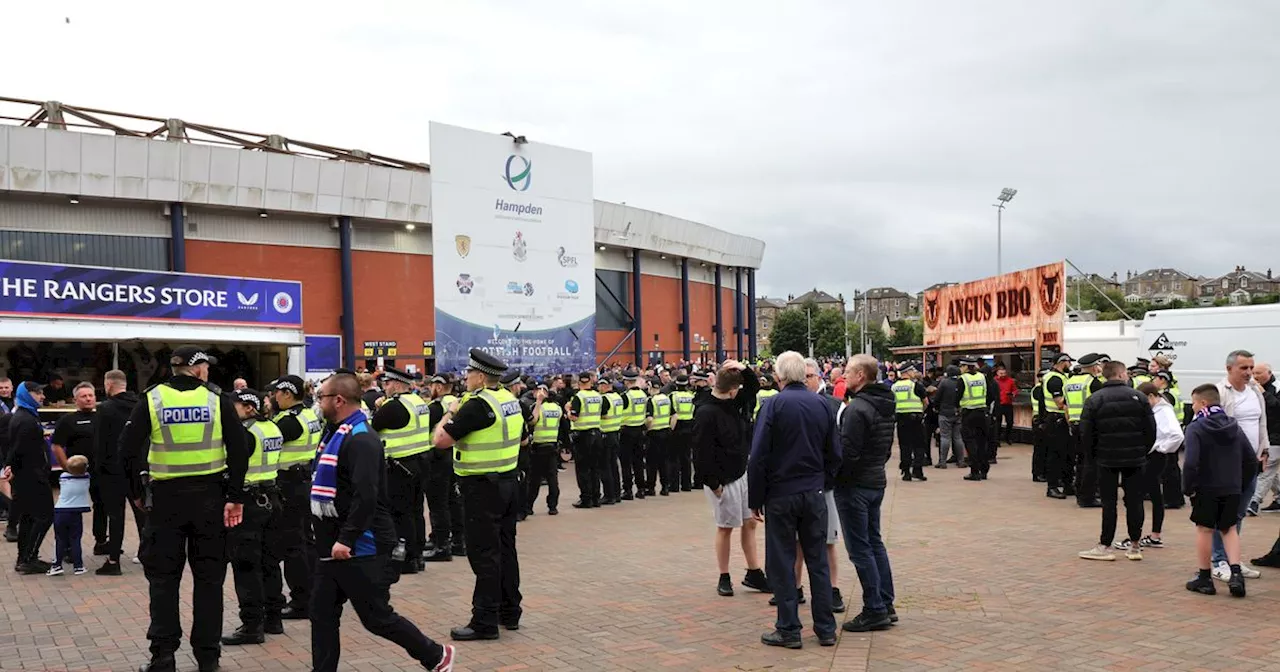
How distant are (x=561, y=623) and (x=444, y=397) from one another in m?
4.41

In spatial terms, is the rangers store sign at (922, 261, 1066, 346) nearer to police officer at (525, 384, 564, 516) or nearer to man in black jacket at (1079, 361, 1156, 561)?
man in black jacket at (1079, 361, 1156, 561)

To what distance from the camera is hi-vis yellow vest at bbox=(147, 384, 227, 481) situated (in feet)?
19.4

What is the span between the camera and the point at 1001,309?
77.7 feet

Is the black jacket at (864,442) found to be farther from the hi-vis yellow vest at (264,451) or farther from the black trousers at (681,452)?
the black trousers at (681,452)

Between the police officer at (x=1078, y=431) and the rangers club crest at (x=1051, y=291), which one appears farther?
the rangers club crest at (x=1051, y=291)

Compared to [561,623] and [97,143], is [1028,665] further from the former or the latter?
[97,143]

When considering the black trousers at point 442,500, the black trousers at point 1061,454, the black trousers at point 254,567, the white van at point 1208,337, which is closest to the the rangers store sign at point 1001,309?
the white van at point 1208,337

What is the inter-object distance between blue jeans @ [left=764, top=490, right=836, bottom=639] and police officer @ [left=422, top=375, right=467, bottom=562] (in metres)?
4.16

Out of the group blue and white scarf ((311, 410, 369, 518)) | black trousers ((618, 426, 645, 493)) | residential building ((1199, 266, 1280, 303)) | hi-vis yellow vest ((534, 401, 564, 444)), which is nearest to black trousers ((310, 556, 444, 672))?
blue and white scarf ((311, 410, 369, 518))

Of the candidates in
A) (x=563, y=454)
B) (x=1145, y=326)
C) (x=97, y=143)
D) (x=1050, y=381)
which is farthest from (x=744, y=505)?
(x=97, y=143)

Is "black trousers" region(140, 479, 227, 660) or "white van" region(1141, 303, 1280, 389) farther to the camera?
"white van" region(1141, 303, 1280, 389)

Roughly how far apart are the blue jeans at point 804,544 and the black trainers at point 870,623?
0.88 ft

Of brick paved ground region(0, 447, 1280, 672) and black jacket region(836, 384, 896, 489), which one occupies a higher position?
black jacket region(836, 384, 896, 489)

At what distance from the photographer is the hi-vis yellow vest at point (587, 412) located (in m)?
13.5
